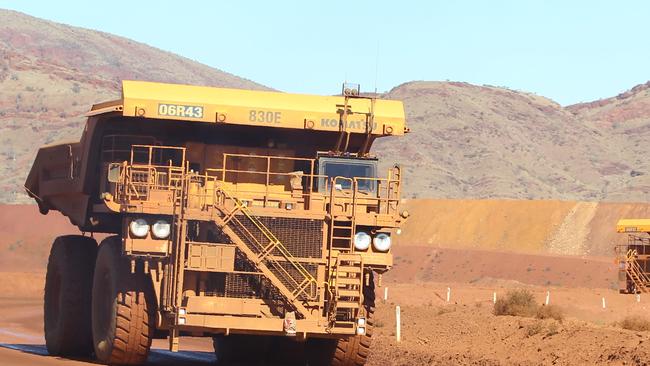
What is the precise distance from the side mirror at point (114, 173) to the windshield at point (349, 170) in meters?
3.19

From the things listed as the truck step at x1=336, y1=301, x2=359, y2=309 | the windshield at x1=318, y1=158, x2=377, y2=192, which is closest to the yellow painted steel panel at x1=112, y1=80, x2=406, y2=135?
the windshield at x1=318, y1=158, x2=377, y2=192

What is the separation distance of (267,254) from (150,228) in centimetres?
182

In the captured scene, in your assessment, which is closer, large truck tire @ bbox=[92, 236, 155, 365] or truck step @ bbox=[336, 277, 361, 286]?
truck step @ bbox=[336, 277, 361, 286]

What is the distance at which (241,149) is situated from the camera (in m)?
21.6

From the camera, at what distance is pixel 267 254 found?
19.0 metres

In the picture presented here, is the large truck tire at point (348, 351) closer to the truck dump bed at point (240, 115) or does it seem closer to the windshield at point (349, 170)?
the windshield at point (349, 170)

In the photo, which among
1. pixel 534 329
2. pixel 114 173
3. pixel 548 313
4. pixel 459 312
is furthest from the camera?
pixel 459 312

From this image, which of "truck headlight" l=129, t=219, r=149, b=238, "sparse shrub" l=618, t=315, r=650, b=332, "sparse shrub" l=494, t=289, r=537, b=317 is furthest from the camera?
"sparse shrub" l=494, t=289, r=537, b=317

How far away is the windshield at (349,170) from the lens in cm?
2067

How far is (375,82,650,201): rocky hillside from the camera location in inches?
5723

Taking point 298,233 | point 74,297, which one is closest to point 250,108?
point 298,233

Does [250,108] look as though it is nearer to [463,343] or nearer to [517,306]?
[463,343]

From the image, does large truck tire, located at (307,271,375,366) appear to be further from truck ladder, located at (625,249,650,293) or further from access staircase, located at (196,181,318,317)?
truck ladder, located at (625,249,650,293)

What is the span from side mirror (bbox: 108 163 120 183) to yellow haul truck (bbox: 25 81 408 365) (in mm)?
22
